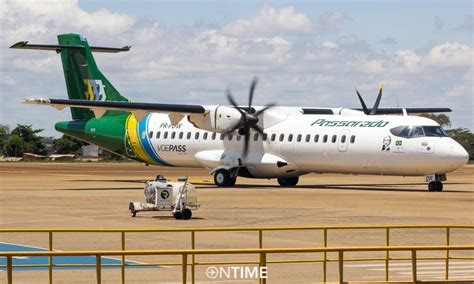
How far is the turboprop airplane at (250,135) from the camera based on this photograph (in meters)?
36.7

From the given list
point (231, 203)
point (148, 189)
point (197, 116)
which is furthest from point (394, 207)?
point (197, 116)

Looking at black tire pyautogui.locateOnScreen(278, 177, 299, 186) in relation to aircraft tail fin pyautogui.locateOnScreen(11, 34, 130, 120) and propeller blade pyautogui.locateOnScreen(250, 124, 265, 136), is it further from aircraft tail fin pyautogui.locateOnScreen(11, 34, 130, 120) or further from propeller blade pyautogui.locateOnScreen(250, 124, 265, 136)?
aircraft tail fin pyautogui.locateOnScreen(11, 34, 130, 120)

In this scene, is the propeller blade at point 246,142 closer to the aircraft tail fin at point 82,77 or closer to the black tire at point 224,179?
the black tire at point 224,179

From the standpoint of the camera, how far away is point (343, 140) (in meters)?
38.1

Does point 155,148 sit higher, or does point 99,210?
point 155,148

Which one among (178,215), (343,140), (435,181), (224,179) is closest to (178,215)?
(178,215)

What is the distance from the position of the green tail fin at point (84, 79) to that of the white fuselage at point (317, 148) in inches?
118

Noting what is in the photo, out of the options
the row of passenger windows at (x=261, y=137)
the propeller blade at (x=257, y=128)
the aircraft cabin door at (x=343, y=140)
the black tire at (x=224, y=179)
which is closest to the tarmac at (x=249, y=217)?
the black tire at (x=224, y=179)

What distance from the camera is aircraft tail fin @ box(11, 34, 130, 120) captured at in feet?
152

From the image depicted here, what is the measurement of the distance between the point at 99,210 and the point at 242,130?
507 inches

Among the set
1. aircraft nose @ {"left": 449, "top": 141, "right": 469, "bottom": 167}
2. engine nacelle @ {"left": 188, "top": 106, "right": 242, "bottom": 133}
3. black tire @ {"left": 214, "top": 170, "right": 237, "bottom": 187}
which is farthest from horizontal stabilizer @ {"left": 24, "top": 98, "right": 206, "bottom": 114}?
aircraft nose @ {"left": 449, "top": 141, "right": 469, "bottom": 167}

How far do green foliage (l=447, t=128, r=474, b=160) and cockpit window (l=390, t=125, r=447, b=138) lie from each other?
6570 cm

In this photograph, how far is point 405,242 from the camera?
20.5 meters

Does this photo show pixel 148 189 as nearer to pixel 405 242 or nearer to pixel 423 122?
pixel 405 242
